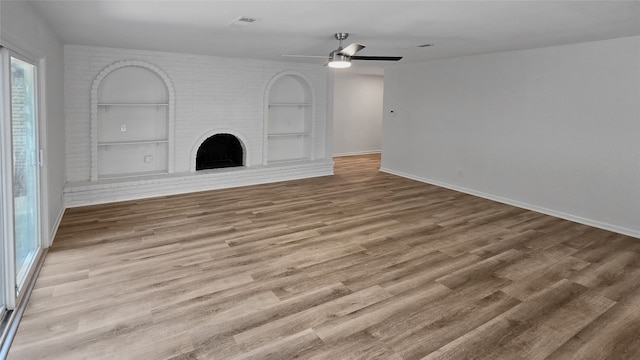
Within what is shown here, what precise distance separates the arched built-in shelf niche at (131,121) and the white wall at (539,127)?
4.66m

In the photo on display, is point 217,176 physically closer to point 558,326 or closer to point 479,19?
point 479,19

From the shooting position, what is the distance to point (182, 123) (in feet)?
21.6

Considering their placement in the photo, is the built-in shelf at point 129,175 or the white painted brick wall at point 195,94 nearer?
the white painted brick wall at point 195,94

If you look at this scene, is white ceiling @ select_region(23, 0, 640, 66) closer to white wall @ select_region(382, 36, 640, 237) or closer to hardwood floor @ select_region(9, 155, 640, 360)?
white wall @ select_region(382, 36, 640, 237)

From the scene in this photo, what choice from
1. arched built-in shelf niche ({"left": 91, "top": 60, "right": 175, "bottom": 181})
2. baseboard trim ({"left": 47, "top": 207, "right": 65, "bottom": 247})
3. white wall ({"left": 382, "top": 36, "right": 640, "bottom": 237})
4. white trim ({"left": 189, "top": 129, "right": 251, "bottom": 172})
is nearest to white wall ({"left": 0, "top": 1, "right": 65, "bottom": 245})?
baseboard trim ({"left": 47, "top": 207, "right": 65, "bottom": 247})

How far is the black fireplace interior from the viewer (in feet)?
23.5

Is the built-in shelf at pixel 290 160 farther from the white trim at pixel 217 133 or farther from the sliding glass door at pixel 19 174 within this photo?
the sliding glass door at pixel 19 174

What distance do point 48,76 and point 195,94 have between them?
2.75 m

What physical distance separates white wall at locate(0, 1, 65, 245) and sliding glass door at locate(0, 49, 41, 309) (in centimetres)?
11

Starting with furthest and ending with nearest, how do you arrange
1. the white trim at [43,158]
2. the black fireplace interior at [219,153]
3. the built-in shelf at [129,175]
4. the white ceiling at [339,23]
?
the black fireplace interior at [219,153], the built-in shelf at [129,175], the white trim at [43,158], the white ceiling at [339,23]

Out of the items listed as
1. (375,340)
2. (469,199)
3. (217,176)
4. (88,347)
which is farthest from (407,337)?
(217,176)

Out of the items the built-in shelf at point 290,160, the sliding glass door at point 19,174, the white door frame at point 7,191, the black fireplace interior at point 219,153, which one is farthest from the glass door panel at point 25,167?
the built-in shelf at point 290,160

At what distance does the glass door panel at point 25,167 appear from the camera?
3154 mm

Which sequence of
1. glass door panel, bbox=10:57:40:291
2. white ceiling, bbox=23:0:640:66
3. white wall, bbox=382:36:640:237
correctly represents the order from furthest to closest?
1. white wall, bbox=382:36:640:237
2. white ceiling, bbox=23:0:640:66
3. glass door panel, bbox=10:57:40:291
